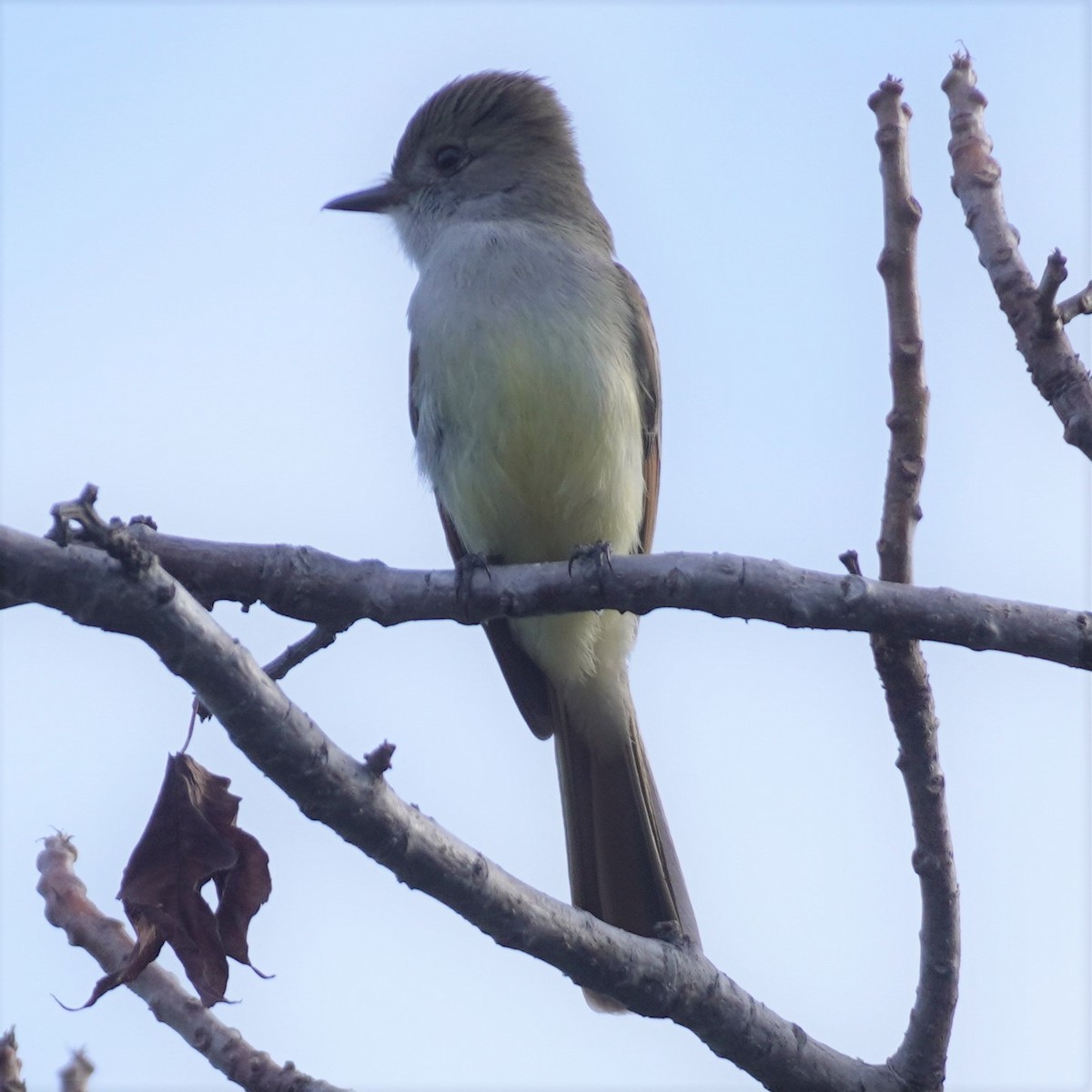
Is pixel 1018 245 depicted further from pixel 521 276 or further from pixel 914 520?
pixel 521 276

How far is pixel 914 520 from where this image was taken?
12.3ft

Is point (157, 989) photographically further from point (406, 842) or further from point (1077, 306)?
point (1077, 306)

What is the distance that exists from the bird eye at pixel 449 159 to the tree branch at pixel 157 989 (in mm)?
3819

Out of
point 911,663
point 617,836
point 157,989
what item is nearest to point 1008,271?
point 911,663

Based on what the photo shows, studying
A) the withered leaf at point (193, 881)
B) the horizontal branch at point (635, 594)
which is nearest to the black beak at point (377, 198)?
the horizontal branch at point (635, 594)

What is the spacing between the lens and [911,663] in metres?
3.65

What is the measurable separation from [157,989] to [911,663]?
2.03m

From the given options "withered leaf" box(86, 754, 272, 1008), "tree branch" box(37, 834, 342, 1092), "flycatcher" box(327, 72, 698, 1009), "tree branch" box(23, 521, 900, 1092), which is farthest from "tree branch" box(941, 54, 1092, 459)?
"tree branch" box(37, 834, 342, 1092)

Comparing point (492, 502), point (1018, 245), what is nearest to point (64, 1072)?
point (492, 502)

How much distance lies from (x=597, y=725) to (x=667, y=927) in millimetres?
2153

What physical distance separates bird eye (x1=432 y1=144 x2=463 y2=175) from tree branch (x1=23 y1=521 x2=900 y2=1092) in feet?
13.1

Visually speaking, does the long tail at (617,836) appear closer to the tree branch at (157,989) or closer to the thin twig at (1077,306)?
the tree branch at (157,989)

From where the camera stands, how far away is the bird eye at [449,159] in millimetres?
6430

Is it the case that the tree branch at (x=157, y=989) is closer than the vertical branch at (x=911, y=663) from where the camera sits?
Yes
